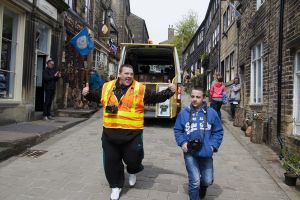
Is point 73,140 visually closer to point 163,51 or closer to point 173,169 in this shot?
point 173,169

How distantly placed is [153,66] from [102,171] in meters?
8.49

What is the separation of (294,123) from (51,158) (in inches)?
201

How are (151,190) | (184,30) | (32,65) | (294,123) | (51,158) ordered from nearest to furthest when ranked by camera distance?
Answer: 1. (151,190)
2. (51,158)
3. (294,123)
4. (32,65)
5. (184,30)

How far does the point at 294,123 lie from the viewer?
813 centimetres

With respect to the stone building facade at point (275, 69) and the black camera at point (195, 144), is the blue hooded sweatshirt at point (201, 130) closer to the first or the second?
the black camera at point (195, 144)

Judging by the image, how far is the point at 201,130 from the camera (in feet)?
15.5

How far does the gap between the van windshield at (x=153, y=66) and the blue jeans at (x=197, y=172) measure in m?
9.06

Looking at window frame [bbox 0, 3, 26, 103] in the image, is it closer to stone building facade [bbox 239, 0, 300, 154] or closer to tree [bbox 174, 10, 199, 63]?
stone building facade [bbox 239, 0, 300, 154]

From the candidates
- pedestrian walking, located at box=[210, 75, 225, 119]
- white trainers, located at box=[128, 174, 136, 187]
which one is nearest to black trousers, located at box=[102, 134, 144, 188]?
white trainers, located at box=[128, 174, 136, 187]

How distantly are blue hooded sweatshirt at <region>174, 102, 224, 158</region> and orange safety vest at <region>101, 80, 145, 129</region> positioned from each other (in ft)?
1.88

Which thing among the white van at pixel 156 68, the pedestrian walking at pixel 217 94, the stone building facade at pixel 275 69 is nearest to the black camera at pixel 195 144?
the stone building facade at pixel 275 69

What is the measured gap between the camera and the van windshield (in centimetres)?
1384

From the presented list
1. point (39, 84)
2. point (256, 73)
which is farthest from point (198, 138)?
point (39, 84)

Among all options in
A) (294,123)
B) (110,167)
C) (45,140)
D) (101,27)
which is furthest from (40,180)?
(101,27)
